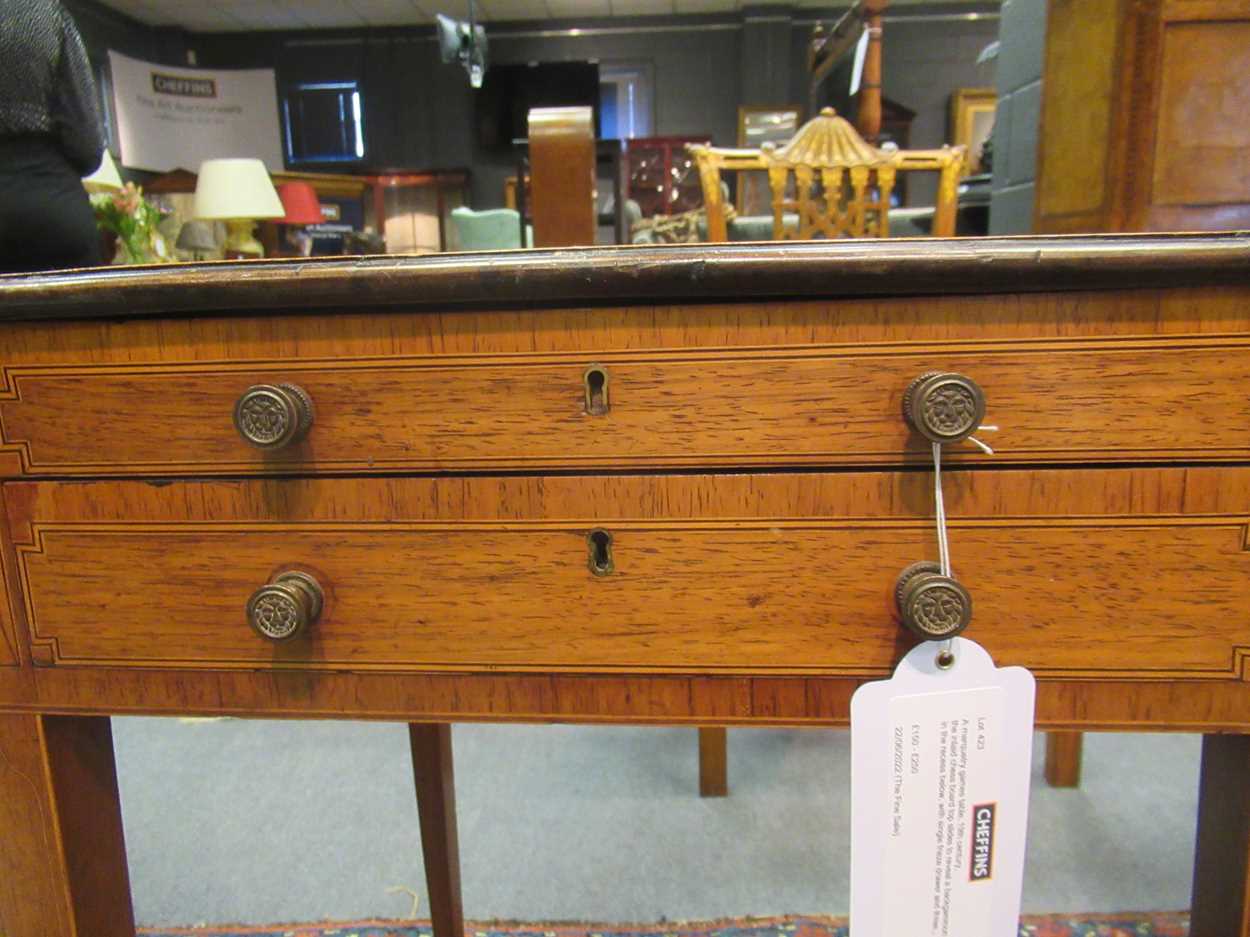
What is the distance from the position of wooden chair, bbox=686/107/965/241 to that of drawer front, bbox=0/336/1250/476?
2.56 ft

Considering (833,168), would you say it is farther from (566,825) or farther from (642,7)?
(642,7)

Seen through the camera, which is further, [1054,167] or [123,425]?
[1054,167]

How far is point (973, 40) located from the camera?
5.82m

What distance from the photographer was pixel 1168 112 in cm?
98

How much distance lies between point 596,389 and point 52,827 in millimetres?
486

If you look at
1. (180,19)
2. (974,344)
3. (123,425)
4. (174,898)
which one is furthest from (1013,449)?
(180,19)

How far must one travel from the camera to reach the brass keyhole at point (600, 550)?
1.70ft

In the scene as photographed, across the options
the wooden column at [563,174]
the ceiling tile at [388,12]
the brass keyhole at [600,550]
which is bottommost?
the brass keyhole at [600,550]

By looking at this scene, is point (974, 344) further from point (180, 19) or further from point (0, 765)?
point (180, 19)

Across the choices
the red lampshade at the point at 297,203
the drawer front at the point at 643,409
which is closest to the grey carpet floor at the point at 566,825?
the drawer front at the point at 643,409

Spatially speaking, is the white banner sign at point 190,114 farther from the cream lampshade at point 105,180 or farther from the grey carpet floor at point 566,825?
the grey carpet floor at point 566,825

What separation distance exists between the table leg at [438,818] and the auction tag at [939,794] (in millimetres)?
474

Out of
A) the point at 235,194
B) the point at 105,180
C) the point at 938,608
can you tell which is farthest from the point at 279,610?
the point at 235,194

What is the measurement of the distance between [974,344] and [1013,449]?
0.06 m
